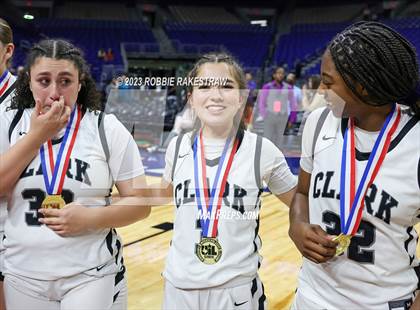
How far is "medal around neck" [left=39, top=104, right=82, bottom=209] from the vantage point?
136 cm

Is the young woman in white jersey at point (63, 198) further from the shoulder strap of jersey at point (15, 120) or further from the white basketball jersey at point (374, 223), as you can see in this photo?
the white basketball jersey at point (374, 223)

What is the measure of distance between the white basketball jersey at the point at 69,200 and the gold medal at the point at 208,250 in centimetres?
28

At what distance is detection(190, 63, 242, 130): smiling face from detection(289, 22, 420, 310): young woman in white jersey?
1.11ft

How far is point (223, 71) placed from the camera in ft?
4.89

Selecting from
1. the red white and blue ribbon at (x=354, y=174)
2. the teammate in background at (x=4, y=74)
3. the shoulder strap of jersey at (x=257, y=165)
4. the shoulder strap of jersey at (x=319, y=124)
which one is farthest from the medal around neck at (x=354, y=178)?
the teammate in background at (x=4, y=74)

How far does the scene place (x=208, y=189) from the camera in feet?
4.82

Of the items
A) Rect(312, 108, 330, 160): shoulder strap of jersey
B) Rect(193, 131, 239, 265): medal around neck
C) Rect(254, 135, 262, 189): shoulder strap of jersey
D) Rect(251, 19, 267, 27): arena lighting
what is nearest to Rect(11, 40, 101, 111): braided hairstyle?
Result: Rect(193, 131, 239, 265): medal around neck

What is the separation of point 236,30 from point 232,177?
17.9 metres

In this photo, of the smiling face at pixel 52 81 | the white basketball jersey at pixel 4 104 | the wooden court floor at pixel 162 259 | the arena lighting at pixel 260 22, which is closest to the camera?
the smiling face at pixel 52 81

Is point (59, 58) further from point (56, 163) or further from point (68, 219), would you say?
point (68, 219)

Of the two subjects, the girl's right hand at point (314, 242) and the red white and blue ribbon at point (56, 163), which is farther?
the red white and blue ribbon at point (56, 163)

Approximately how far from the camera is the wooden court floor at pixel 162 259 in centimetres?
271

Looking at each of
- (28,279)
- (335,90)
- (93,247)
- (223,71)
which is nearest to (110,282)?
(93,247)

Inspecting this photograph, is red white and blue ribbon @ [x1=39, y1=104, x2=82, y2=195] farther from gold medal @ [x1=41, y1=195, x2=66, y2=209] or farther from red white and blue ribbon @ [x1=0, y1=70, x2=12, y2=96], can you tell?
red white and blue ribbon @ [x1=0, y1=70, x2=12, y2=96]
